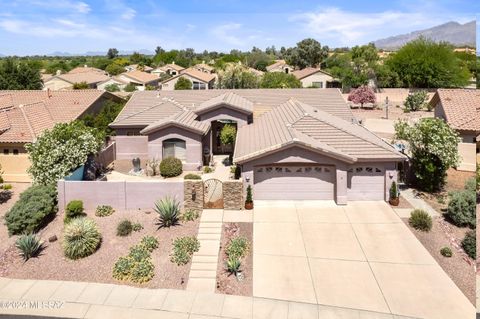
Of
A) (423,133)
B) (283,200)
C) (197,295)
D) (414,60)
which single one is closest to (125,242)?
(197,295)

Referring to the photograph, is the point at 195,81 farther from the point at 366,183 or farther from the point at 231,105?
the point at 366,183

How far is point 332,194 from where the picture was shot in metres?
→ 21.2

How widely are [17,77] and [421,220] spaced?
59.1 m

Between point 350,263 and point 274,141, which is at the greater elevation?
point 274,141

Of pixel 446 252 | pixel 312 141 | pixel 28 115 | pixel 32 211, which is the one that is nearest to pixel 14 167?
pixel 28 115

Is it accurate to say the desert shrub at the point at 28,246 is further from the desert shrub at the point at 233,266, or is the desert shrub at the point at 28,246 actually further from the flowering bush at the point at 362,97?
the flowering bush at the point at 362,97

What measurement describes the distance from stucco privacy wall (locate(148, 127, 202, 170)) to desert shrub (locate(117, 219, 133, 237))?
9212 millimetres

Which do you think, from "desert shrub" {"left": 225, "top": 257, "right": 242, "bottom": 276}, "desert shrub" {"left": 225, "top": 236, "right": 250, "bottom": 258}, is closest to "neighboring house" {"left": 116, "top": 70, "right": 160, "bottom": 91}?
"desert shrub" {"left": 225, "top": 236, "right": 250, "bottom": 258}

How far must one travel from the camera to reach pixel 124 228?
1800 cm

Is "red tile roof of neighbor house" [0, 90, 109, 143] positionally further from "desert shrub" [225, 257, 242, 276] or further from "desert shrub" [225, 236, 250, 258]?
"desert shrub" [225, 257, 242, 276]

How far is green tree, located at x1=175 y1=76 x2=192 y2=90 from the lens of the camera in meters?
65.4

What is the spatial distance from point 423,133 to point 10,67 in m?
57.6

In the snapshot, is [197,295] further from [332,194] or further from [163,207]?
[332,194]

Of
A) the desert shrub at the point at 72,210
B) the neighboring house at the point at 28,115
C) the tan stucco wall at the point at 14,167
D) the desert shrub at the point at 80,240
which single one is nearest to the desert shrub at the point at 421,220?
the desert shrub at the point at 80,240
